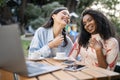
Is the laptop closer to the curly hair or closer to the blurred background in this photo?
the curly hair

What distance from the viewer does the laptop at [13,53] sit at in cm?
129

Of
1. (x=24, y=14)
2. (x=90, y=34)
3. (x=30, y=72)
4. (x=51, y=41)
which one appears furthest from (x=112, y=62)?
(x=24, y=14)

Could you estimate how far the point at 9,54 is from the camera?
1.40m

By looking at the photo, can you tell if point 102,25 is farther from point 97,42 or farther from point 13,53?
point 13,53

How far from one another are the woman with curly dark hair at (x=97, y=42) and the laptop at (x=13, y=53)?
0.58m

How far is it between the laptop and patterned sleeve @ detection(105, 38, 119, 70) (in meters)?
0.60

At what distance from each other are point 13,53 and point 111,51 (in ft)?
2.84

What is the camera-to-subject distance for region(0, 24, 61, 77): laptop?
129 centimetres

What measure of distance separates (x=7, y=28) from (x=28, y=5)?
1043 centimetres

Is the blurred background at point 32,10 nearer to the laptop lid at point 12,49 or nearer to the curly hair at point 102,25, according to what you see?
the curly hair at point 102,25

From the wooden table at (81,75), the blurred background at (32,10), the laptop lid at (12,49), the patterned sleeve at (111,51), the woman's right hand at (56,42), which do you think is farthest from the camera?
the blurred background at (32,10)

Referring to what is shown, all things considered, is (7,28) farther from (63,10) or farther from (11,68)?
(63,10)

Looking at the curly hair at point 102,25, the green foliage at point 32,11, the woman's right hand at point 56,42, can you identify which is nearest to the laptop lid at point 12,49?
the woman's right hand at point 56,42

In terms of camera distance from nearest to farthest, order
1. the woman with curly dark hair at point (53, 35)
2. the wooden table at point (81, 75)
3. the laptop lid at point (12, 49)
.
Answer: the laptop lid at point (12, 49) → the wooden table at point (81, 75) → the woman with curly dark hair at point (53, 35)
